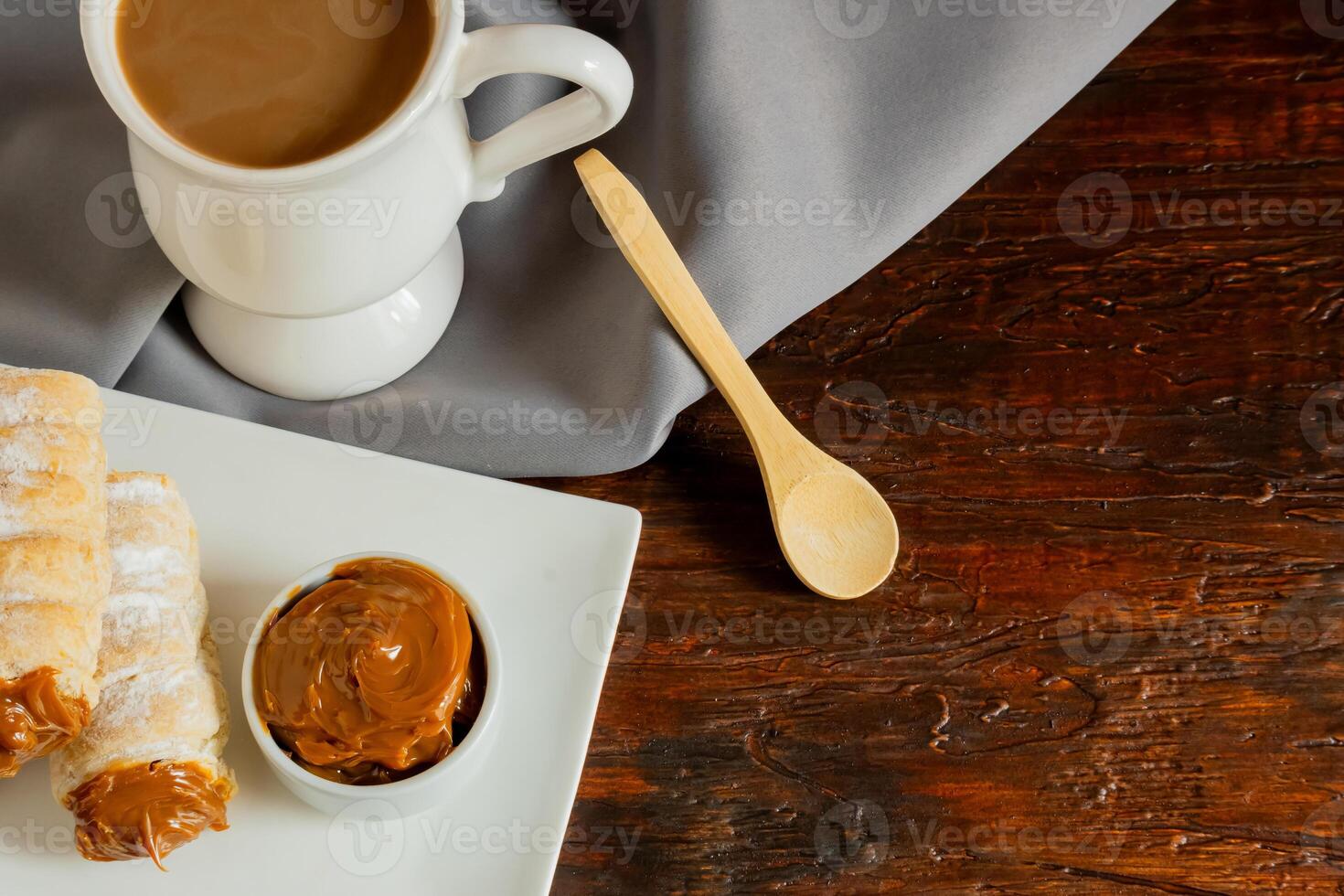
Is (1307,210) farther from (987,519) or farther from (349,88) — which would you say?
(349,88)

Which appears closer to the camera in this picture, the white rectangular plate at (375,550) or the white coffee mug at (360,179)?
the white coffee mug at (360,179)

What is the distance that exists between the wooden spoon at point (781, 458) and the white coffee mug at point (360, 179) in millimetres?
180

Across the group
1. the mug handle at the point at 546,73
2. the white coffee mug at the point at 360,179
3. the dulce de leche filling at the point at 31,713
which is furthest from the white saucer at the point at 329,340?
the dulce de leche filling at the point at 31,713

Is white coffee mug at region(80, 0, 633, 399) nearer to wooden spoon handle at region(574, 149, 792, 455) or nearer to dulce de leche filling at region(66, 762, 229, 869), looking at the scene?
wooden spoon handle at region(574, 149, 792, 455)

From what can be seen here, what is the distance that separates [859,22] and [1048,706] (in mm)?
786

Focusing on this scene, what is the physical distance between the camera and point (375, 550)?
1022 millimetres

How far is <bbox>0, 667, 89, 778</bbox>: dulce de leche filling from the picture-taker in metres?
0.83

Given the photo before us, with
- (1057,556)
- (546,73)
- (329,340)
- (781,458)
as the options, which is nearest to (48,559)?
(329,340)

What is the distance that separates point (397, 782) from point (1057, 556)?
2.29ft

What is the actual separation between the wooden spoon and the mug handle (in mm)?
187

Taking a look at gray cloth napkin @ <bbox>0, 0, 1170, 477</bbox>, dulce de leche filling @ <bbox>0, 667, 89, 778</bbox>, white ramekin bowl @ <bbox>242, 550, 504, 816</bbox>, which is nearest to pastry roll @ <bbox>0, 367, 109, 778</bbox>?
dulce de leche filling @ <bbox>0, 667, 89, 778</bbox>

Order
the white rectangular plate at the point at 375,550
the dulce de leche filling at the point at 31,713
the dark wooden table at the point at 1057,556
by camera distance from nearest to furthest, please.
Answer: the dulce de leche filling at the point at 31,713
the white rectangular plate at the point at 375,550
the dark wooden table at the point at 1057,556

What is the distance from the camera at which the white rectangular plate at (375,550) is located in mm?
990

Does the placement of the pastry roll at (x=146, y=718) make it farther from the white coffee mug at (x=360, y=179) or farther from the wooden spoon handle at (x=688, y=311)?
the wooden spoon handle at (x=688, y=311)
